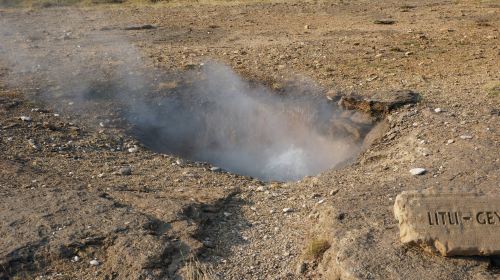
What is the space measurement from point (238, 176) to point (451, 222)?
219cm

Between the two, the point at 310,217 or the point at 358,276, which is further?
the point at 310,217

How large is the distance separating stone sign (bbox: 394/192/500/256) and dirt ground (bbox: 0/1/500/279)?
0.40 feet

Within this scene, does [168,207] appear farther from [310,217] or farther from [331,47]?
[331,47]

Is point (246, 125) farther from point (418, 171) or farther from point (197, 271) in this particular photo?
point (197, 271)

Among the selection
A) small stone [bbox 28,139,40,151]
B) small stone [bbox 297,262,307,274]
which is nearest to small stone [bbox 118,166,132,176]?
small stone [bbox 28,139,40,151]

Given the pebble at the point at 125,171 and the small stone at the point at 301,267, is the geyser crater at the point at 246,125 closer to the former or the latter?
the pebble at the point at 125,171

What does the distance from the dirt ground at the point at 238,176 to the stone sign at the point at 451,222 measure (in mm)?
121

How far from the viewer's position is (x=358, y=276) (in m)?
3.40

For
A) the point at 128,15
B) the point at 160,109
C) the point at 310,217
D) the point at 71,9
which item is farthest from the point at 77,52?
the point at 310,217

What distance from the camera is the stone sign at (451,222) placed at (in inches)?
133

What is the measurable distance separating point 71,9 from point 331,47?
676 cm

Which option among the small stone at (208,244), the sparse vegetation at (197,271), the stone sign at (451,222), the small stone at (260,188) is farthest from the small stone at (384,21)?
the sparse vegetation at (197,271)

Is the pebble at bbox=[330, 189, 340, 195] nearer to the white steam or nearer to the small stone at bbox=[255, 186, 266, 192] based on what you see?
the small stone at bbox=[255, 186, 266, 192]

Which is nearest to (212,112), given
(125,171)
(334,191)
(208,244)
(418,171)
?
(125,171)
